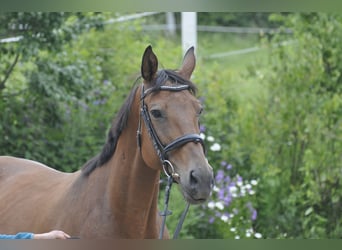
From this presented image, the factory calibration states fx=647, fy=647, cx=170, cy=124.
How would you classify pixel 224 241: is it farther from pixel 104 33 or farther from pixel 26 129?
pixel 104 33

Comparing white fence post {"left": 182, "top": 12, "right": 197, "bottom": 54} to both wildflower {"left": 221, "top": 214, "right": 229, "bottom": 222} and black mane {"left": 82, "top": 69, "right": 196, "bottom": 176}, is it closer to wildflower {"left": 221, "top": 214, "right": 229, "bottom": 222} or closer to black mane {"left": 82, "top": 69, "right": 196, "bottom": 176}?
wildflower {"left": 221, "top": 214, "right": 229, "bottom": 222}

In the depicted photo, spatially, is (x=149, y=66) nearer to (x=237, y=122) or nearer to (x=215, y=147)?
(x=215, y=147)

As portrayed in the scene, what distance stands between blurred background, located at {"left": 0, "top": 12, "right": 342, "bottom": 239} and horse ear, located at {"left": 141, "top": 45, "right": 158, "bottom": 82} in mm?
2576

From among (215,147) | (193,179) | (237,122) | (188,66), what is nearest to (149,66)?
(188,66)

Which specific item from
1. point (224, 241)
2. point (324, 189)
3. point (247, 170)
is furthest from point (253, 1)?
point (247, 170)

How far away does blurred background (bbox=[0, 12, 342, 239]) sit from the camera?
576cm

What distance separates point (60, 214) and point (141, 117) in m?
0.64

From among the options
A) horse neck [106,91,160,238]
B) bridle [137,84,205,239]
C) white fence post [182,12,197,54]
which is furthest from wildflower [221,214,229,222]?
white fence post [182,12,197,54]

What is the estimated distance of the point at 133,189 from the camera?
297 cm

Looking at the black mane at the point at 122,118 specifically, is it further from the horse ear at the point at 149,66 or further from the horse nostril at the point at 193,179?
the horse nostril at the point at 193,179

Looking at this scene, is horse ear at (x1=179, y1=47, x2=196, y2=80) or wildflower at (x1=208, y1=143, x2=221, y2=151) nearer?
horse ear at (x1=179, y1=47, x2=196, y2=80)

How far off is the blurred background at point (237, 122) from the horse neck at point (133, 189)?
244 centimetres

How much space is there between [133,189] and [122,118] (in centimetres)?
35

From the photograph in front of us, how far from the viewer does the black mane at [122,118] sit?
2.95m
